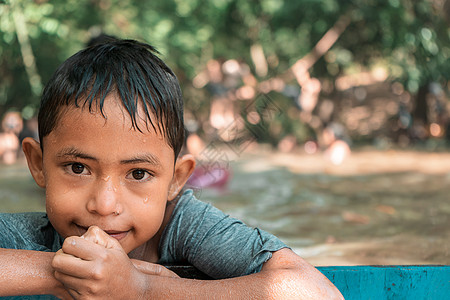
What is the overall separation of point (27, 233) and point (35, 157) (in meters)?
0.22

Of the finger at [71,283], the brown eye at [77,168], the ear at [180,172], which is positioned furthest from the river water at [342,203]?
the finger at [71,283]

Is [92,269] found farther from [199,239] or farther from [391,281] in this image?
[391,281]

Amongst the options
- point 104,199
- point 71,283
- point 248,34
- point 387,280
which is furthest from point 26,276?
point 248,34

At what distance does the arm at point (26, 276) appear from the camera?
1.10 meters

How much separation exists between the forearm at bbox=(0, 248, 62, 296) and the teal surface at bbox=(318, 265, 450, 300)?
690mm

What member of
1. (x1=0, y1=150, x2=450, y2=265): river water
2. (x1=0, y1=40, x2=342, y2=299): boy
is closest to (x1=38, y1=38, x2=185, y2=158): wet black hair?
(x1=0, y1=40, x2=342, y2=299): boy

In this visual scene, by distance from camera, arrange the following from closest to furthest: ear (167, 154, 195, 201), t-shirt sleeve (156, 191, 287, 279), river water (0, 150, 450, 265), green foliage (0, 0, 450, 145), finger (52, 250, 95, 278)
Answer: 1. finger (52, 250, 95, 278)
2. t-shirt sleeve (156, 191, 287, 279)
3. ear (167, 154, 195, 201)
4. river water (0, 150, 450, 265)
5. green foliage (0, 0, 450, 145)

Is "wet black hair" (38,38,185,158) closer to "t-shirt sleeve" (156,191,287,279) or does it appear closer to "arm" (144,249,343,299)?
"t-shirt sleeve" (156,191,287,279)

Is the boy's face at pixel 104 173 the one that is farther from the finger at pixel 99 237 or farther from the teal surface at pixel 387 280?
the teal surface at pixel 387 280

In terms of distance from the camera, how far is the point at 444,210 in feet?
14.4

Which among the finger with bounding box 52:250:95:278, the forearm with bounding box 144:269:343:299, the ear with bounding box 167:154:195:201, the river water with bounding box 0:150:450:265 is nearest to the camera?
the finger with bounding box 52:250:95:278

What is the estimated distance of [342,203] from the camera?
188 inches

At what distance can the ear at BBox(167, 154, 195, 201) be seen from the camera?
1.42 m

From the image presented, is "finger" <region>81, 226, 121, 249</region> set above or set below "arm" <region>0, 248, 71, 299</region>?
above
